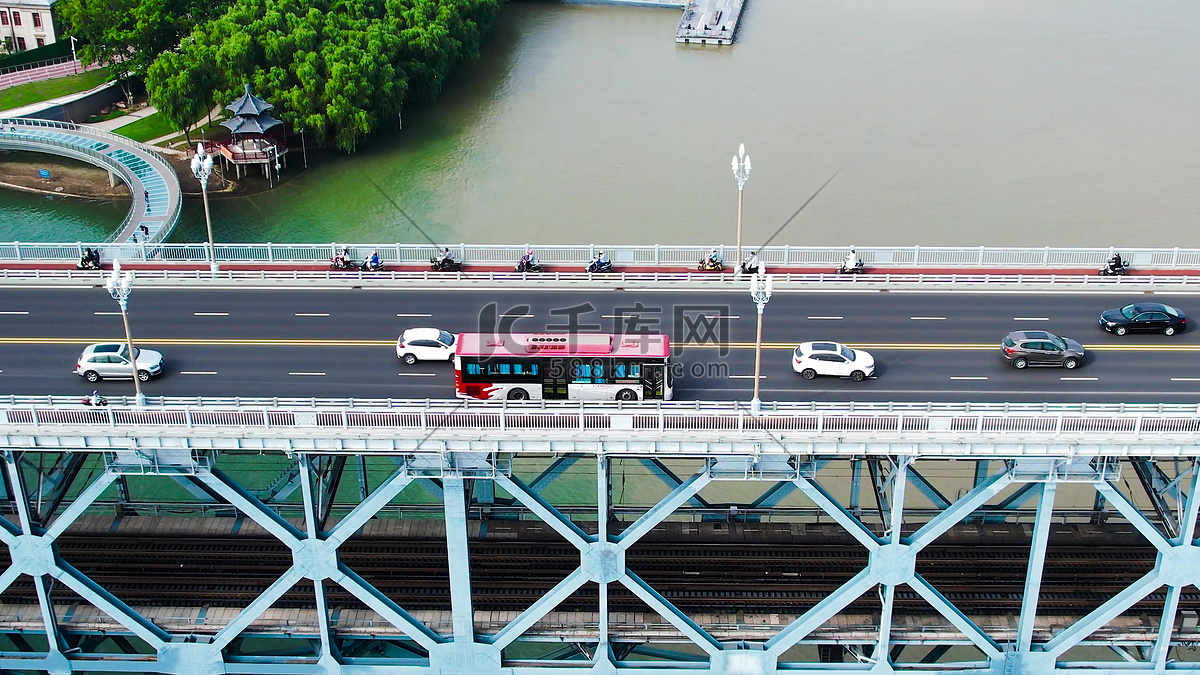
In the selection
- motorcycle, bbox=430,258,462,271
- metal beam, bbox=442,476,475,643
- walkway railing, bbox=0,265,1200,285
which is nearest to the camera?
metal beam, bbox=442,476,475,643

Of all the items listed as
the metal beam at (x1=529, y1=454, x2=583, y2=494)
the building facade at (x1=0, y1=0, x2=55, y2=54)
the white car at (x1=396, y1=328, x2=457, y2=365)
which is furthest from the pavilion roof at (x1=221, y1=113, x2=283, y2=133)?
the metal beam at (x1=529, y1=454, x2=583, y2=494)

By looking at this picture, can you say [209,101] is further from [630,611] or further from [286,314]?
[630,611]

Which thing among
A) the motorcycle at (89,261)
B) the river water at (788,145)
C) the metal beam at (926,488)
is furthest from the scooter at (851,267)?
the motorcycle at (89,261)

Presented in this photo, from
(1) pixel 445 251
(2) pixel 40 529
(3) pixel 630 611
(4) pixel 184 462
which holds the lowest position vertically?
(3) pixel 630 611

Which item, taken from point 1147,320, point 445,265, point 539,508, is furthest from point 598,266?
point 1147,320

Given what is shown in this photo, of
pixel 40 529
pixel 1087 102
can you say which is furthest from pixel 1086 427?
pixel 1087 102

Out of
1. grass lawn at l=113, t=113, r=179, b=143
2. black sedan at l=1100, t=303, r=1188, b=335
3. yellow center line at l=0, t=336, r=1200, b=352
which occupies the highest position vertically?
grass lawn at l=113, t=113, r=179, b=143

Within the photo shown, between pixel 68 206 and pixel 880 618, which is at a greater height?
pixel 68 206

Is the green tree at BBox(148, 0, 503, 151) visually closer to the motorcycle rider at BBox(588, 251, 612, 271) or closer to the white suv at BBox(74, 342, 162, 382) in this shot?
the motorcycle rider at BBox(588, 251, 612, 271)
